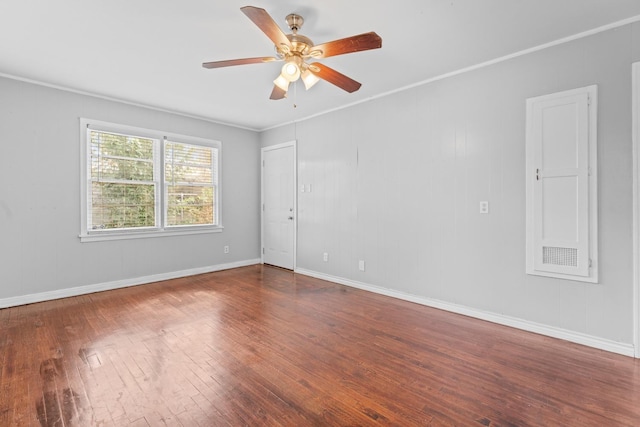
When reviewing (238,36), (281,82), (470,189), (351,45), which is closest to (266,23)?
(351,45)

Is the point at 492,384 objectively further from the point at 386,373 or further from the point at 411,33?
the point at 411,33

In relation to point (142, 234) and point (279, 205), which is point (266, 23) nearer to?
point (142, 234)

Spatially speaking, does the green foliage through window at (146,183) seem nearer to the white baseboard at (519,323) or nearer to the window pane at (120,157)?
the window pane at (120,157)

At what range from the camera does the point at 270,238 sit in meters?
5.88

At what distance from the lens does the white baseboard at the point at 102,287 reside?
3590mm

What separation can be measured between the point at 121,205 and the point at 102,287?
1143 millimetres

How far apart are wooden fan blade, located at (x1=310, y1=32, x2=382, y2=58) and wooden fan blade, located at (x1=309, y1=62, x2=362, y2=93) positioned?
0.15m

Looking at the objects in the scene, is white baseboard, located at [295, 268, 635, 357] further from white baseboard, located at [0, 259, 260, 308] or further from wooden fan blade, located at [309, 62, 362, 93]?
white baseboard, located at [0, 259, 260, 308]

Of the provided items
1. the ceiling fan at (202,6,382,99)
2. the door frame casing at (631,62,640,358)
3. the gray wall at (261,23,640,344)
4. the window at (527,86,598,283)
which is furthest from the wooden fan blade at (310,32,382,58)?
the door frame casing at (631,62,640,358)

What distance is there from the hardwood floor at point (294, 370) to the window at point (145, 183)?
4.35ft

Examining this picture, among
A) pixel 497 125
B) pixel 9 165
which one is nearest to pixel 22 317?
pixel 9 165

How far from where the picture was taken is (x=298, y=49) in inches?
91.1

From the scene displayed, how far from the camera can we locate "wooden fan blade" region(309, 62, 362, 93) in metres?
2.48

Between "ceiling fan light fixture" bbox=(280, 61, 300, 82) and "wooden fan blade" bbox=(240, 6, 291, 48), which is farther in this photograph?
"ceiling fan light fixture" bbox=(280, 61, 300, 82)
